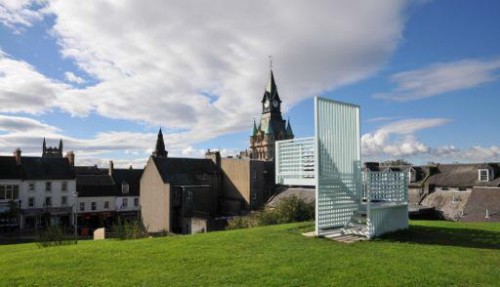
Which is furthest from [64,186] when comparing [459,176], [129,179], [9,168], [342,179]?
[459,176]

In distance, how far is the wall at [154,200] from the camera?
147 feet

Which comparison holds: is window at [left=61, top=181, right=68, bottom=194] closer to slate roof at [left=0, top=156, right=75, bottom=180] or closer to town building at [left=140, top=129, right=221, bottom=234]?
slate roof at [left=0, top=156, right=75, bottom=180]

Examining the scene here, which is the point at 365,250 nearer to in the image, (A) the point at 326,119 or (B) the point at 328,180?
(B) the point at 328,180

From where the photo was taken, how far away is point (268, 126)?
9356 centimetres

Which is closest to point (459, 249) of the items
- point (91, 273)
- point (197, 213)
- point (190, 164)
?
point (91, 273)

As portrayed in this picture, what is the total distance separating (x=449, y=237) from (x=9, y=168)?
49807mm

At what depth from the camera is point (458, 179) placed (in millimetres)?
44562

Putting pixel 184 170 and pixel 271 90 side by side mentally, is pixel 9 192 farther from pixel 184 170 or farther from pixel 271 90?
pixel 271 90

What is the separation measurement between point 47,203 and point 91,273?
46292mm

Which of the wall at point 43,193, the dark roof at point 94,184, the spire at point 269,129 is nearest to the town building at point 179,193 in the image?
the dark roof at point 94,184

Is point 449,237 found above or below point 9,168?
below

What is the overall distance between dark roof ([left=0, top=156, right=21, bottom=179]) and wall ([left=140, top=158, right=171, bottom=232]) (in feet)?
49.0

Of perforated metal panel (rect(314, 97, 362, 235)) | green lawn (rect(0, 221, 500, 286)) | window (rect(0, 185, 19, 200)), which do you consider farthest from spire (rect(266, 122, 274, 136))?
green lawn (rect(0, 221, 500, 286))

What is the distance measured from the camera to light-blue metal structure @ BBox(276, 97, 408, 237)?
44.6 ft
